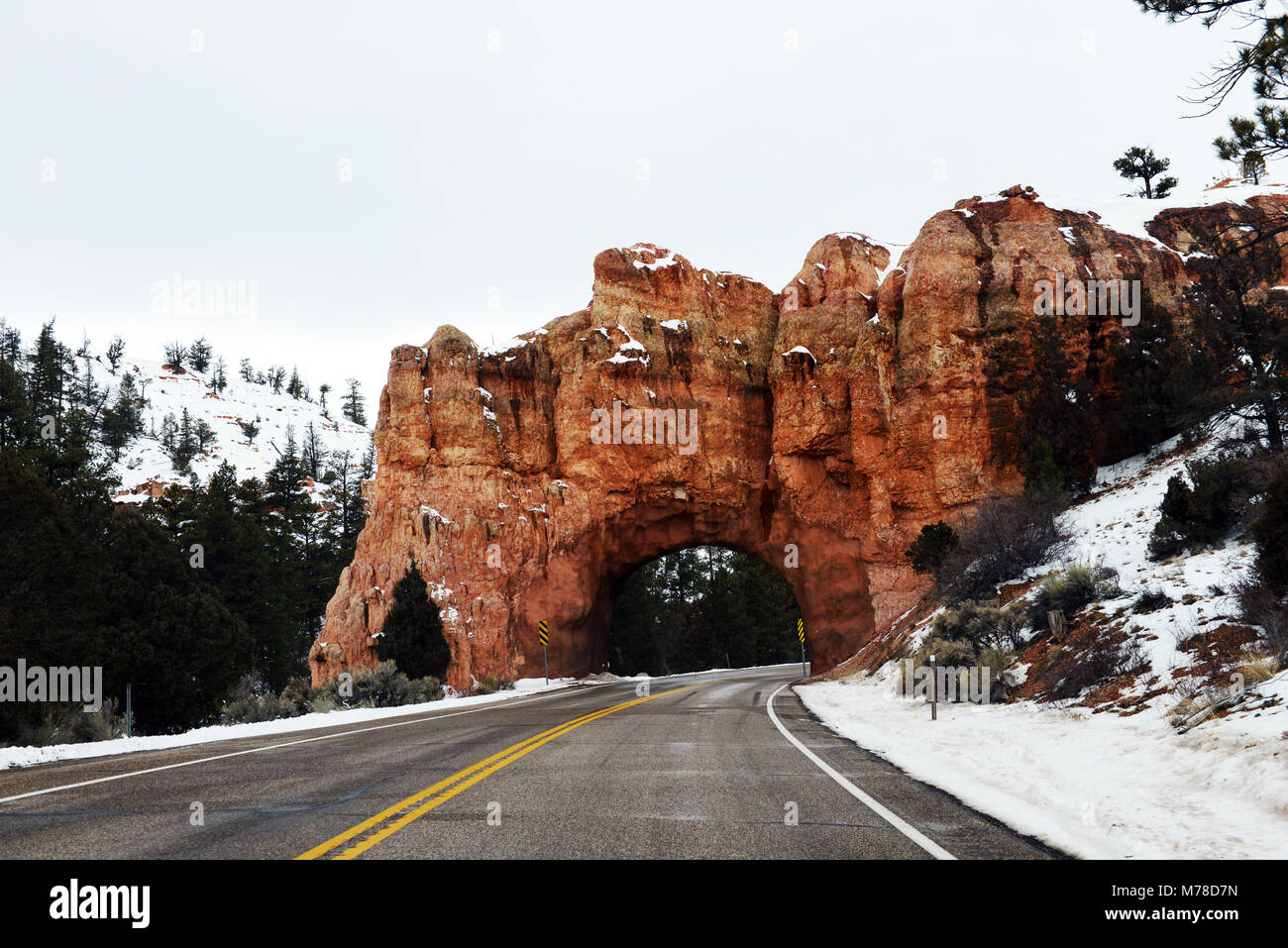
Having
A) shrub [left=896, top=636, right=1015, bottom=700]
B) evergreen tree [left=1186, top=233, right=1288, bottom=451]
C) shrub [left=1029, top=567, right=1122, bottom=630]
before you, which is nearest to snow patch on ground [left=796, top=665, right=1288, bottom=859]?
shrub [left=896, top=636, right=1015, bottom=700]

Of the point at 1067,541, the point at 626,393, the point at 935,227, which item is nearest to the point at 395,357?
the point at 626,393

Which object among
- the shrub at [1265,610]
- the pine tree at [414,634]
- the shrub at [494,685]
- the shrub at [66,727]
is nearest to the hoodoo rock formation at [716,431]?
the pine tree at [414,634]

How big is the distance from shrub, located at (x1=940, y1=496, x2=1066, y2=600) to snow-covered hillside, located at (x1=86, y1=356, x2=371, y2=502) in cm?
11097

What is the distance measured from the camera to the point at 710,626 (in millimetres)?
65000

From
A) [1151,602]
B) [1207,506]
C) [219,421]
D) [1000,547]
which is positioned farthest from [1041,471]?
[219,421]

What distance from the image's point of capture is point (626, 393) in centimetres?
4322

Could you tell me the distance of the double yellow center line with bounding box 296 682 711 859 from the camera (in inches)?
207

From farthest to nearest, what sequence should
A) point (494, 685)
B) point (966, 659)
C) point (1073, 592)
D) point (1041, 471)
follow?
1. point (494, 685)
2. point (1041, 471)
3. point (966, 659)
4. point (1073, 592)

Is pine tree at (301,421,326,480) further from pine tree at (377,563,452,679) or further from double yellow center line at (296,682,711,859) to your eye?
double yellow center line at (296,682,711,859)

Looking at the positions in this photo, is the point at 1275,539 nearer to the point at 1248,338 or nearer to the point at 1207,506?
the point at 1207,506

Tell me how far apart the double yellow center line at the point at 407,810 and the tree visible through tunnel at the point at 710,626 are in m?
45.9

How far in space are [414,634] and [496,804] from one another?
97.9 feet

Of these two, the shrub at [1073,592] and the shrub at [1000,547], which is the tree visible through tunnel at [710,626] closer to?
the shrub at [1000,547]
